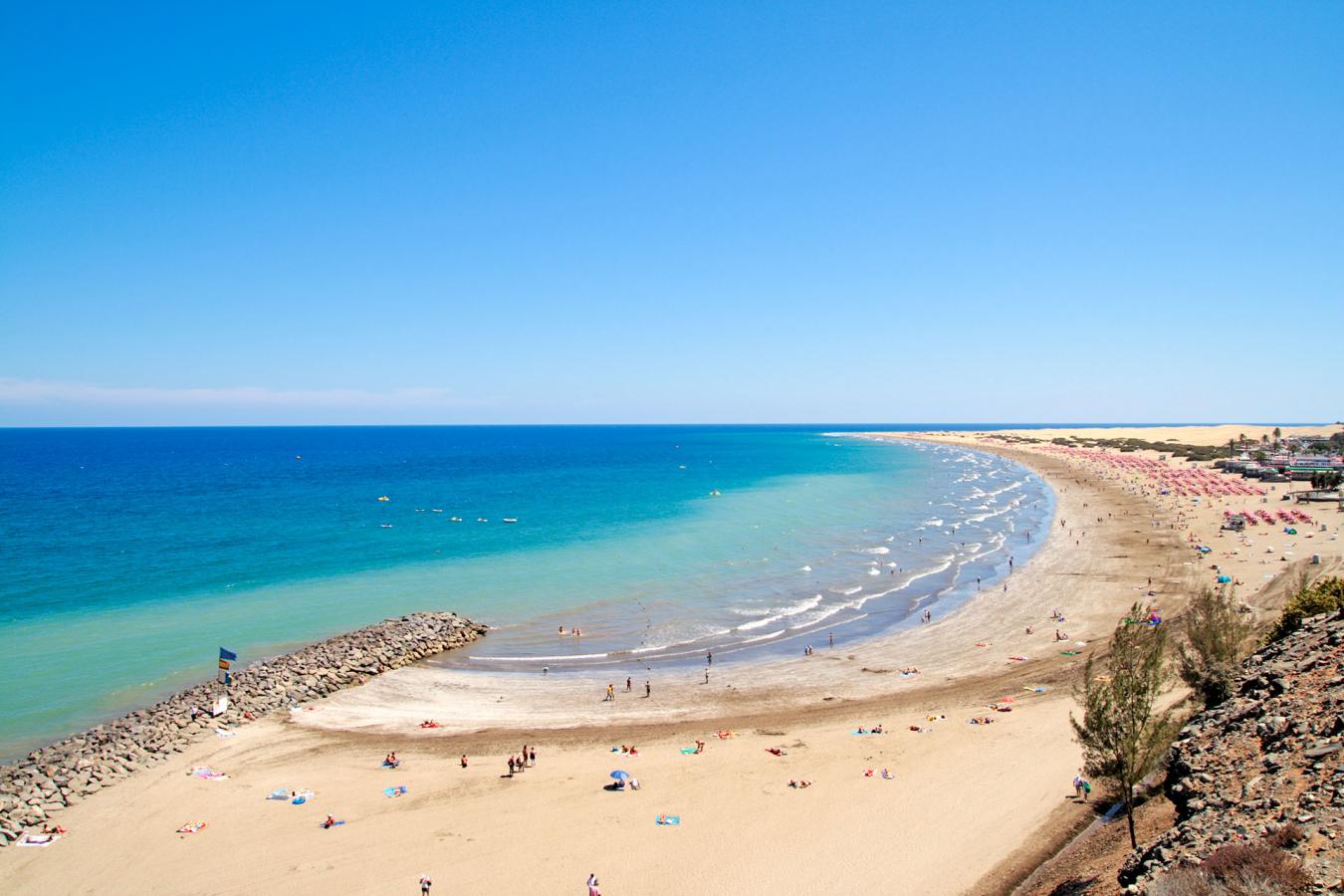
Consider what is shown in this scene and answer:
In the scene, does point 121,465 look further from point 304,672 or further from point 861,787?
point 861,787

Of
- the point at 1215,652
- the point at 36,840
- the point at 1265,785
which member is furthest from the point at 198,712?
the point at 1215,652

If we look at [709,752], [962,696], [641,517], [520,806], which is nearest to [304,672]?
[520,806]

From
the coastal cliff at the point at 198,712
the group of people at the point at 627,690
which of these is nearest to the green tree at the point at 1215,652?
the group of people at the point at 627,690

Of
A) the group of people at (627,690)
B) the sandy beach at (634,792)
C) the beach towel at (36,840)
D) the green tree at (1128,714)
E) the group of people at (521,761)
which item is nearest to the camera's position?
the green tree at (1128,714)

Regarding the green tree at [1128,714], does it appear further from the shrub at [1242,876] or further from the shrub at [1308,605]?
the shrub at [1308,605]

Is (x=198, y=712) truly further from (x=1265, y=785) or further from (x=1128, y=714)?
(x=1265, y=785)

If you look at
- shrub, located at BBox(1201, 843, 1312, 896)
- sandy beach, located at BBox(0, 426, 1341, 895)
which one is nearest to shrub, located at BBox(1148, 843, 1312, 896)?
shrub, located at BBox(1201, 843, 1312, 896)
